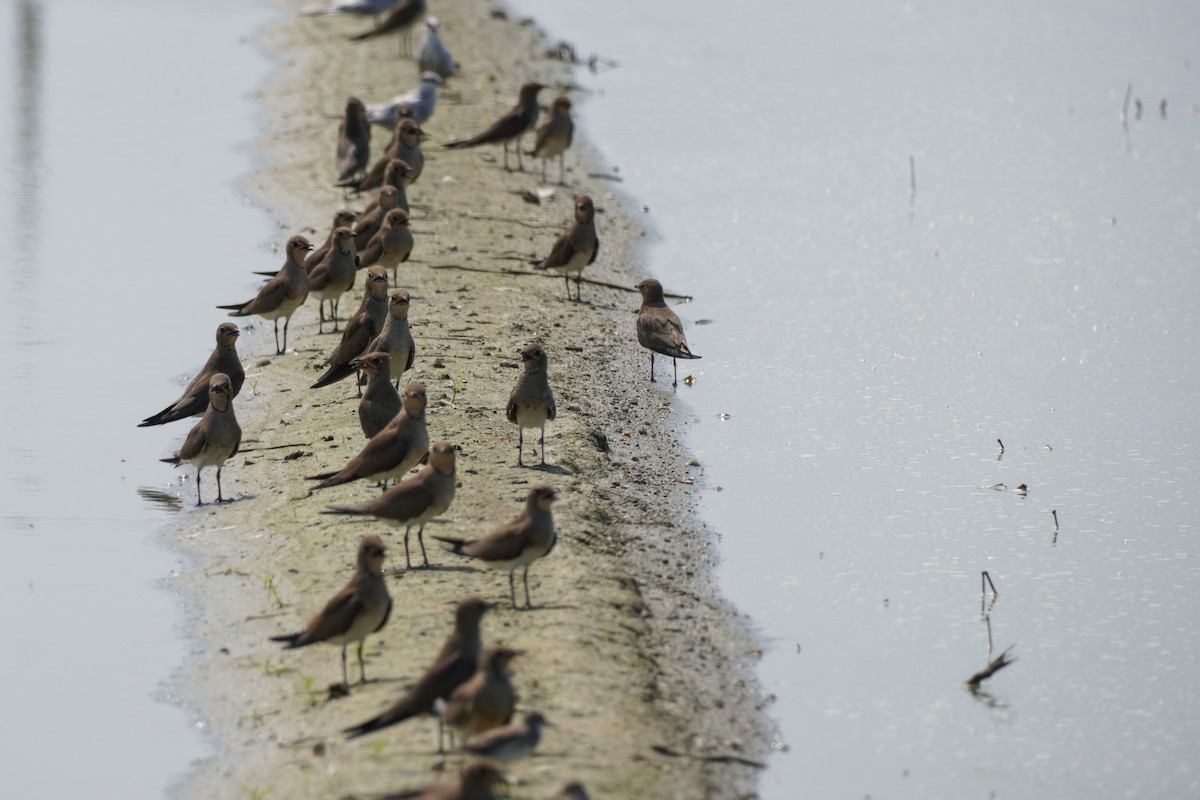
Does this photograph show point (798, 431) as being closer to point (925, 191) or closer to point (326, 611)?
point (326, 611)

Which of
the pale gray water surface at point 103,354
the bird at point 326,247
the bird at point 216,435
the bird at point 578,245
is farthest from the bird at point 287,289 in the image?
the bird at point 216,435

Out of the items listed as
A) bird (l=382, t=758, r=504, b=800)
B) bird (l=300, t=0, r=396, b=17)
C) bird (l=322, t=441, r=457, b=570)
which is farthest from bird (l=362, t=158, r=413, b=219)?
bird (l=300, t=0, r=396, b=17)

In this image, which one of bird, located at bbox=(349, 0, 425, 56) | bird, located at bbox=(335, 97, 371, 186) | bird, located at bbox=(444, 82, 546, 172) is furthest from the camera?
bird, located at bbox=(349, 0, 425, 56)

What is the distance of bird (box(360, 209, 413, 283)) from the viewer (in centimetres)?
1270

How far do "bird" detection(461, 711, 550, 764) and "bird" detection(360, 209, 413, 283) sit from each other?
23.7 feet

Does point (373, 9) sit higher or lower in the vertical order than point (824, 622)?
higher

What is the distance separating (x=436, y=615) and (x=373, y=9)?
732 inches

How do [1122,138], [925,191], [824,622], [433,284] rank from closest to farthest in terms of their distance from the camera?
[824,622] → [433,284] → [925,191] → [1122,138]

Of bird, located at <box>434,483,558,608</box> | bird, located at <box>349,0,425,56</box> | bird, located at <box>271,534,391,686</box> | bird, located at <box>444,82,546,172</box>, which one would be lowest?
bird, located at <box>271,534,391,686</box>

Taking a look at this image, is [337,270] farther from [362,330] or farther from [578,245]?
[578,245]

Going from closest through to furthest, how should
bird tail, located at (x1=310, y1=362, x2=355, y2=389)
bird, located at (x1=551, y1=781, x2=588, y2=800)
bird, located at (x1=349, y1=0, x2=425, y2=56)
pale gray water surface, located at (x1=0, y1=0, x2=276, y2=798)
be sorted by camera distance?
bird, located at (x1=551, y1=781, x2=588, y2=800)
pale gray water surface, located at (x1=0, y1=0, x2=276, y2=798)
bird tail, located at (x1=310, y1=362, x2=355, y2=389)
bird, located at (x1=349, y1=0, x2=425, y2=56)

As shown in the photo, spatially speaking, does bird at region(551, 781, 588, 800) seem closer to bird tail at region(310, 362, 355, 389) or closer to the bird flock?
the bird flock

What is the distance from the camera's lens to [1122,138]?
62.6 ft

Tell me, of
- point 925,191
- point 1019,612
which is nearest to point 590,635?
point 1019,612
